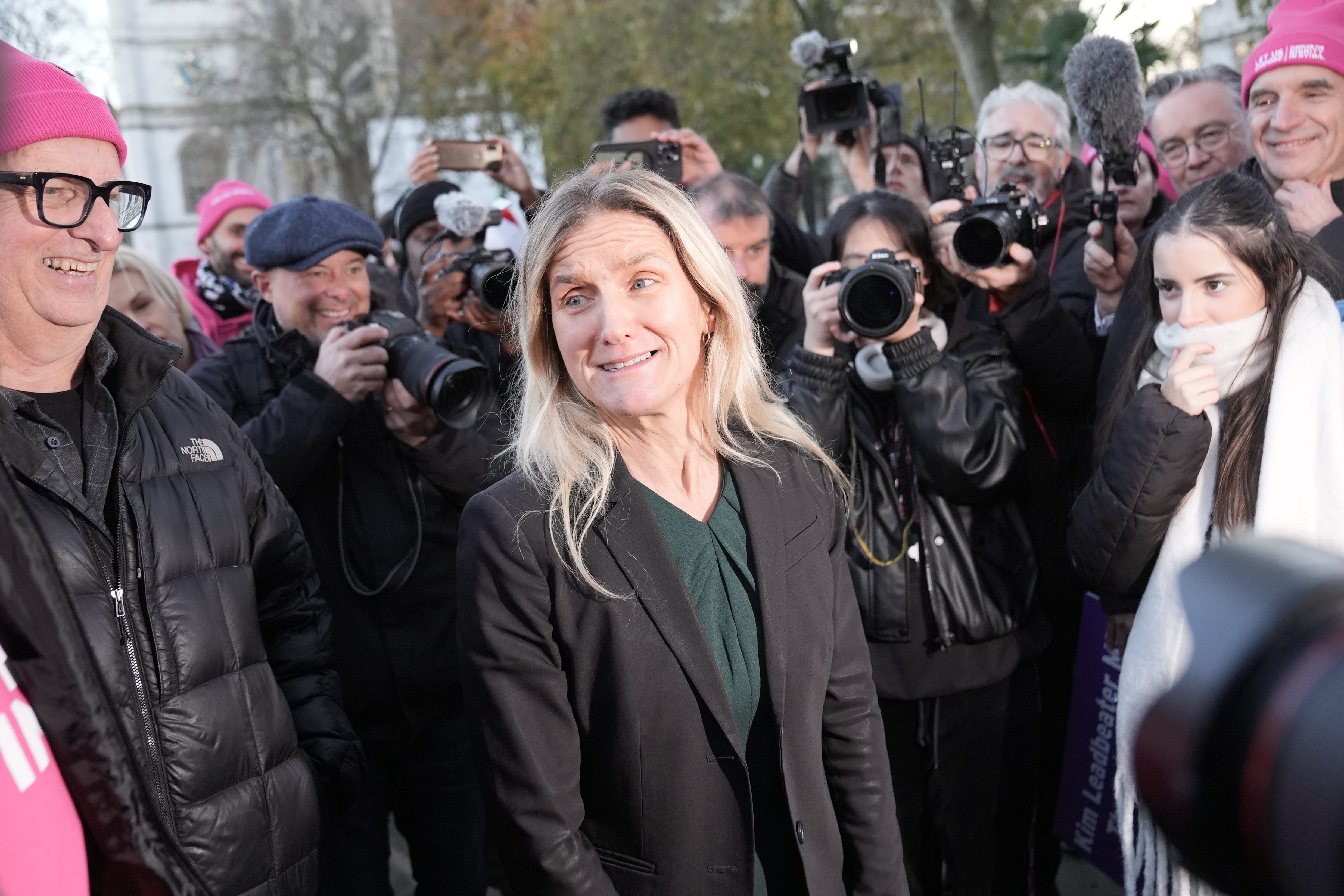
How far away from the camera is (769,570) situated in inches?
78.2

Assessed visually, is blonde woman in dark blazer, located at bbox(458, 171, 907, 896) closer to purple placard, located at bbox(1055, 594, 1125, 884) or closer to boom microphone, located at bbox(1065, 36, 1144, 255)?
purple placard, located at bbox(1055, 594, 1125, 884)

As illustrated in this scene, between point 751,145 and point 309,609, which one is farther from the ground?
point 751,145

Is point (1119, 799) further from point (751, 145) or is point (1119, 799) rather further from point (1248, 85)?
point (751, 145)

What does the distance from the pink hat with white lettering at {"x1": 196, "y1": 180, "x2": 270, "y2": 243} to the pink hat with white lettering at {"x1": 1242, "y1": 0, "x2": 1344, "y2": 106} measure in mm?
4136

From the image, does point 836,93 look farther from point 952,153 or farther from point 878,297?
point 878,297

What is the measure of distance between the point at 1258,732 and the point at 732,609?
1325 millimetres

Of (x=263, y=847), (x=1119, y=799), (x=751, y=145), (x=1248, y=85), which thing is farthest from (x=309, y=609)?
(x=751, y=145)

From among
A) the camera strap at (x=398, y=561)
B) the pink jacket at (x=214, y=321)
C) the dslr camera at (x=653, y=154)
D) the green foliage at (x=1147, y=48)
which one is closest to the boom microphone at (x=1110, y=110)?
the dslr camera at (x=653, y=154)

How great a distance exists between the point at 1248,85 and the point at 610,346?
7.48 ft

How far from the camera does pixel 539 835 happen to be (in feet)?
5.94

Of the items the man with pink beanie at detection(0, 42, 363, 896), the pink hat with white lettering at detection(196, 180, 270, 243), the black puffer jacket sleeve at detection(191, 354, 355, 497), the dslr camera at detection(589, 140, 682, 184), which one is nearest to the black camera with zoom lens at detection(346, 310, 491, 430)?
the black puffer jacket sleeve at detection(191, 354, 355, 497)

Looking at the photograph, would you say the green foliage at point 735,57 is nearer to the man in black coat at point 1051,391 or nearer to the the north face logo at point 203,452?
the man in black coat at point 1051,391

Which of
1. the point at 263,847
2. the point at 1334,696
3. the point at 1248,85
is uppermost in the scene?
the point at 1248,85

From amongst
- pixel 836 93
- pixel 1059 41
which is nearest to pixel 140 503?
pixel 836 93
